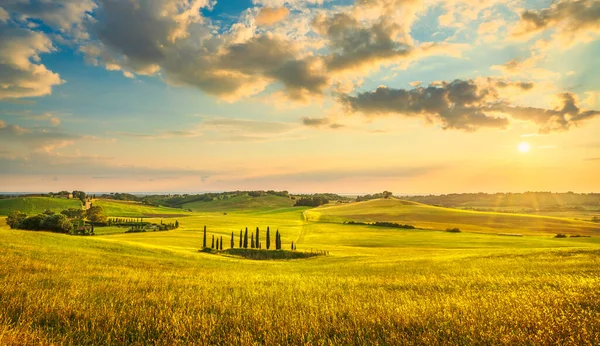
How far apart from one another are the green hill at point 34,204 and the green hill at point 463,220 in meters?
141

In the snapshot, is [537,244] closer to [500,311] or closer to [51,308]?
[500,311]

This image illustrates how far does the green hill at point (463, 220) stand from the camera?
4393 inches

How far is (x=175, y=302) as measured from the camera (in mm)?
9164

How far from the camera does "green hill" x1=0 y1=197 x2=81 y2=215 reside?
168 meters

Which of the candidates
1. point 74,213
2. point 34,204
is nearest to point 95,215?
point 74,213

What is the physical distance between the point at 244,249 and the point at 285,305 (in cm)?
7335

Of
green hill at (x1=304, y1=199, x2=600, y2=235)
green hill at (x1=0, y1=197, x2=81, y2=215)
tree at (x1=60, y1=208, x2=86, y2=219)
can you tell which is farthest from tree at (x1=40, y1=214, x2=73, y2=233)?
green hill at (x1=304, y1=199, x2=600, y2=235)

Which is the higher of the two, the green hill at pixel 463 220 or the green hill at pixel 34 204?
the green hill at pixel 34 204

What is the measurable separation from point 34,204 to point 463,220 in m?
223

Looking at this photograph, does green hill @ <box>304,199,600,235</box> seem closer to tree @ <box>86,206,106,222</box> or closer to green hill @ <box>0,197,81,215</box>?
tree @ <box>86,206,106,222</box>

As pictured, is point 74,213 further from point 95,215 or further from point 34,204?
point 34,204

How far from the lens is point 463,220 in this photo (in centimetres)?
13288

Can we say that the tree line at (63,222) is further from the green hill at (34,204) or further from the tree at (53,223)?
the green hill at (34,204)

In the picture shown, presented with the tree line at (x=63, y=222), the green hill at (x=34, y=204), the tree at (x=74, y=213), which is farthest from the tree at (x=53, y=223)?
the green hill at (x=34, y=204)
